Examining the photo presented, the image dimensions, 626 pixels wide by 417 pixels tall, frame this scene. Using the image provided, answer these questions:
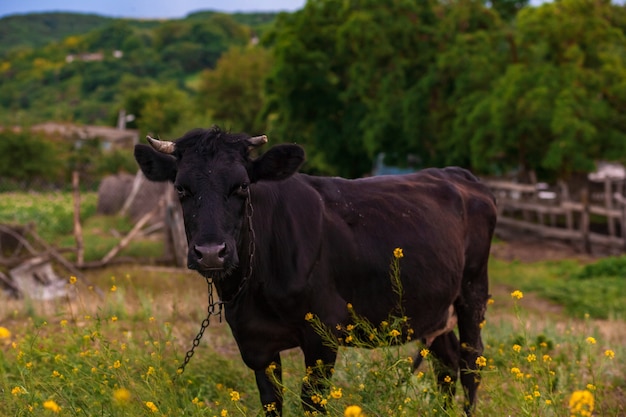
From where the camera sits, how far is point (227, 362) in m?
5.75

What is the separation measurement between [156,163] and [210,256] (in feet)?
3.03

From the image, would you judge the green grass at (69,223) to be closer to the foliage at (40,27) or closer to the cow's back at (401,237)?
the cow's back at (401,237)

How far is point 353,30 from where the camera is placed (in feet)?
73.5

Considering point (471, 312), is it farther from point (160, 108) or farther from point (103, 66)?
point (103, 66)

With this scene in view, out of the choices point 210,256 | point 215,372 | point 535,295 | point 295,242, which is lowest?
point 535,295

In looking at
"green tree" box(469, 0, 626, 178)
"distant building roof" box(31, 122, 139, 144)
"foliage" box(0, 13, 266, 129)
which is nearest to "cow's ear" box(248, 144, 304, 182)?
"green tree" box(469, 0, 626, 178)

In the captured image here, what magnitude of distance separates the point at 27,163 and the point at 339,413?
43231 millimetres

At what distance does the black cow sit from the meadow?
0.25m

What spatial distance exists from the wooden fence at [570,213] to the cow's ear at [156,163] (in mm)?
16920

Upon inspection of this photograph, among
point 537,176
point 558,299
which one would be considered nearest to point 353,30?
point 537,176

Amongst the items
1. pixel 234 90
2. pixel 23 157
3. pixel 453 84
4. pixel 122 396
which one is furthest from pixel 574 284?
pixel 234 90

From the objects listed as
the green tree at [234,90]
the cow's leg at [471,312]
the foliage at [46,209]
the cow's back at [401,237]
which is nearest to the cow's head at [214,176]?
the cow's back at [401,237]

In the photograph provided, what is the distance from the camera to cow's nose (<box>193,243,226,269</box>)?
3762 mm

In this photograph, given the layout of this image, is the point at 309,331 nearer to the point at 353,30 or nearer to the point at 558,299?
the point at 558,299
